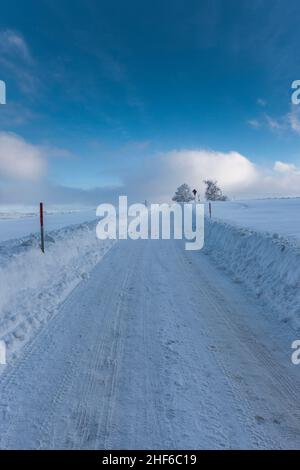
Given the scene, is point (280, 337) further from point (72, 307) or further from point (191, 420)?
point (72, 307)

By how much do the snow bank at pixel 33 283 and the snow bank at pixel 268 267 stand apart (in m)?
4.76

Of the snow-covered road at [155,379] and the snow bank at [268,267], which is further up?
the snow bank at [268,267]

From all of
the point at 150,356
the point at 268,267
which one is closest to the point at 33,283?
the point at 150,356

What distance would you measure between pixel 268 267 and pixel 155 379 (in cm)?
531

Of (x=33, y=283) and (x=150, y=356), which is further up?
(x=33, y=283)

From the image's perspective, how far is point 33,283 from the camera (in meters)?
7.03

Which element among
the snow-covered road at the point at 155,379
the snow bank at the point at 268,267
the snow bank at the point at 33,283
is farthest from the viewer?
the snow bank at the point at 268,267

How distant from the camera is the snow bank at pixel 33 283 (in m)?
4.84

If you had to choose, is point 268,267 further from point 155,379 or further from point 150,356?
point 155,379

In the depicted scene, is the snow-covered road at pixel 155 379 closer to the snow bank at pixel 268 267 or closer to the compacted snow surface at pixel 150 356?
the compacted snow surface at pixel 150 356

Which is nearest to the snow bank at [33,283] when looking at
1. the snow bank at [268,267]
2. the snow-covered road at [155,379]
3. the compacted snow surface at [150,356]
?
the compacted snow surface at [150,356]

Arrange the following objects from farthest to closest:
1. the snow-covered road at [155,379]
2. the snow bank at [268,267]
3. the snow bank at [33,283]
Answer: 1. the snow bank at [268,267]
2. the snow bank at [33,283]
3. the snow-covered road at [155,379]

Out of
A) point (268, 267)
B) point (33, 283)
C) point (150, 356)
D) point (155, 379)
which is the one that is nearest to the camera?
point (155, 379)

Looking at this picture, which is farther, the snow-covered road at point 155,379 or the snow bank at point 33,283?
the snow bank at point 33,283
